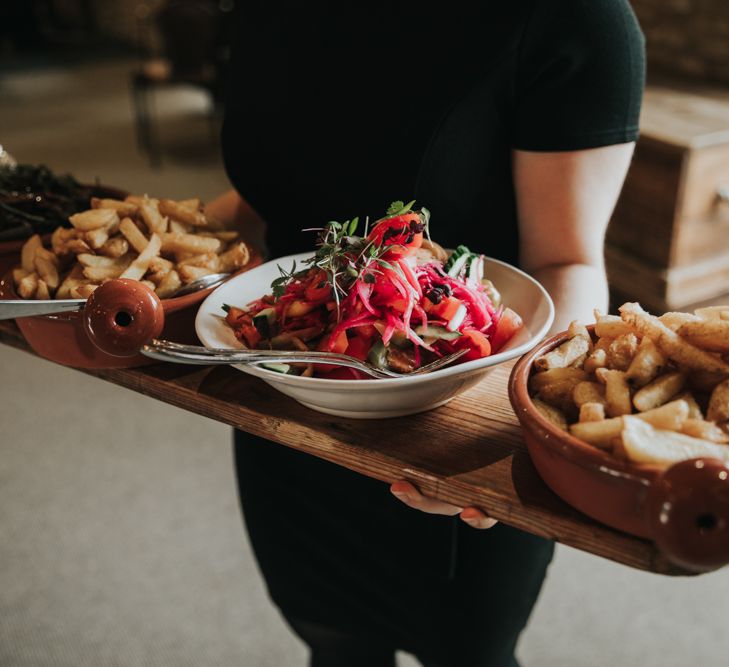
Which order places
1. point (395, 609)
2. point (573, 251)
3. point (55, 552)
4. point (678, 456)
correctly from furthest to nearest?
point (55, 552)
point (395, 609)
point (573, 251)
point (678, 456)

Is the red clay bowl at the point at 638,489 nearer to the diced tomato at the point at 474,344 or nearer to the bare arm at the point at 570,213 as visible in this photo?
the diced tomato at the point at 474,344

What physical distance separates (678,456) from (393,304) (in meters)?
0.32

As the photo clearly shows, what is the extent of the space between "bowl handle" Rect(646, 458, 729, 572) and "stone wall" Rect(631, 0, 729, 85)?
3230 millimetres

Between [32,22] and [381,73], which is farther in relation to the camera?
[32,22]

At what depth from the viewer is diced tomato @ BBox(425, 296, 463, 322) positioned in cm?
79

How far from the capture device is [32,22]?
37.7 ft

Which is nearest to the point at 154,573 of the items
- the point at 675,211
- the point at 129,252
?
the point at 129,252

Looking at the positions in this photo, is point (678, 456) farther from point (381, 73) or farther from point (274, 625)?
point (274, 625)

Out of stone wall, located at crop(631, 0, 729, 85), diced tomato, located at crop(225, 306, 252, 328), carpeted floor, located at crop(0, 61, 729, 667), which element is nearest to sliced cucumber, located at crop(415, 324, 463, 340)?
diced tomato, located at crop(225, 306, 252, 328)

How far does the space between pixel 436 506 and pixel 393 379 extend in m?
0.14

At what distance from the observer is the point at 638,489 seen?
575mm

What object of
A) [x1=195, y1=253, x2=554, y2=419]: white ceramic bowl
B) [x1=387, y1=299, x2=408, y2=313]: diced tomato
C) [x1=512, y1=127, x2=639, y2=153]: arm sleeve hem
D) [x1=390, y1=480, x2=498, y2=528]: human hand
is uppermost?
[x1=512, y1=127, x2=639, y2=153]: arm sleeve hem

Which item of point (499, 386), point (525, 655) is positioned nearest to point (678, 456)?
point (499, 386)

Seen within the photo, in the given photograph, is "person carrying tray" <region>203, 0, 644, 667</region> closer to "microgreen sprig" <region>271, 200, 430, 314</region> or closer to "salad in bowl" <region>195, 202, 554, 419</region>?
"salad in bowl" <region>195, 202, 554, 419</region>
